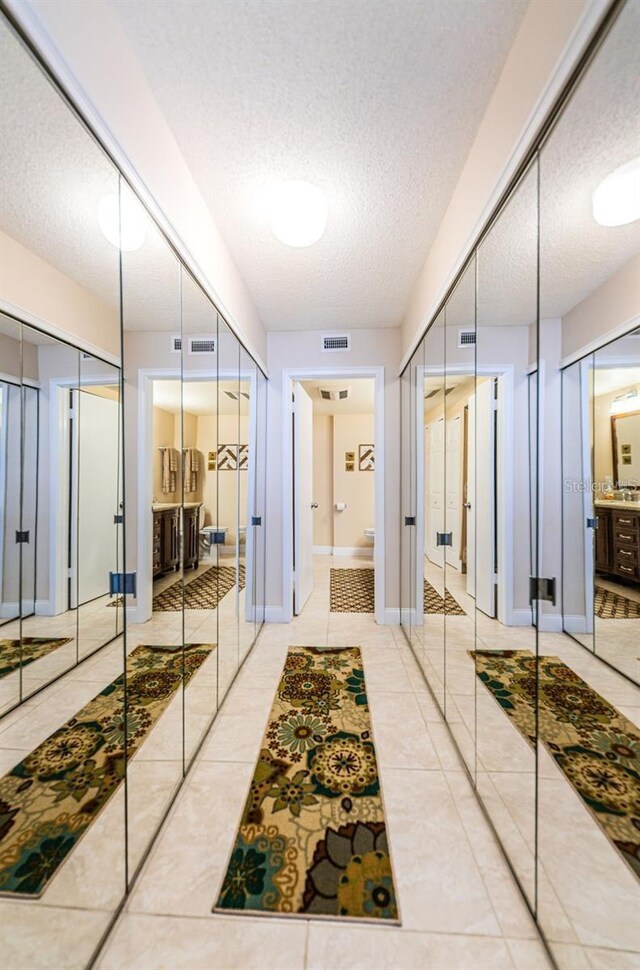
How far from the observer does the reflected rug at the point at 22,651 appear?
2.42 ft

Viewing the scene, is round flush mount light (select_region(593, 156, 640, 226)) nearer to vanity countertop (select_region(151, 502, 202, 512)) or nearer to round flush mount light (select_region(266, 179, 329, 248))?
round flush mount light (select_region(266, 179, 329, 248))

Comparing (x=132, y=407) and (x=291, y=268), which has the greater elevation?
(x=291, y=268)

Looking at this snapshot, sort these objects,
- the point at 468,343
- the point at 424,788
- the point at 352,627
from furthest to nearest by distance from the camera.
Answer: the point at 352,627, the point at 468,343, the point at 424,788

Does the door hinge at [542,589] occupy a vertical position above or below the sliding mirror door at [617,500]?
below

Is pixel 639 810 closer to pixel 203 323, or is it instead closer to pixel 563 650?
pixel 563 650

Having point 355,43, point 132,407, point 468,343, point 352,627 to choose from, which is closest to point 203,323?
point 132,407

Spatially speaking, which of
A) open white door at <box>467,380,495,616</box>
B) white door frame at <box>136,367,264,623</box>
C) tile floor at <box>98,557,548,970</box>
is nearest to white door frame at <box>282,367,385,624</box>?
tile floor at <box>98,557,548,970</box>

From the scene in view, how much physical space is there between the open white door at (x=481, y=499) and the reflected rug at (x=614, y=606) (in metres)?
0.62

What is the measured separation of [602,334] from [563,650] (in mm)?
764

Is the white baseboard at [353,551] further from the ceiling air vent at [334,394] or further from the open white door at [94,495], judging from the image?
the open white door at [94,495]

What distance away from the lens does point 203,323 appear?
6.14 feet

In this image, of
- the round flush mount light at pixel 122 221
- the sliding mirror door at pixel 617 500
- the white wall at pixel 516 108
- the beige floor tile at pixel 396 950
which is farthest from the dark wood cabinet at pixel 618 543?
the round flush mount light at pixel 122 221

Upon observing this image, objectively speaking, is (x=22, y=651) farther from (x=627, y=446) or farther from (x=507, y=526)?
(x=507, y=526)

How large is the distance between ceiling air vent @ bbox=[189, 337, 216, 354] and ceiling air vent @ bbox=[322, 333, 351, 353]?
1500mm
